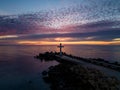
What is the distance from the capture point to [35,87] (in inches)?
741

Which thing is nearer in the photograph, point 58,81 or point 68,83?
point 68,83

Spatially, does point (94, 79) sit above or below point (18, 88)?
above

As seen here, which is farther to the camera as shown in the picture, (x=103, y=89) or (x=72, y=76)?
(x=72, y=76)

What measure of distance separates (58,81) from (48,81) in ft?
7.98

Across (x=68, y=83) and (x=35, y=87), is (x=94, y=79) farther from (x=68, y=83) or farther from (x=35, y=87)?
(x=35, y=87)

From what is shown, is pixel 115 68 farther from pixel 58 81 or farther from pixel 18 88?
pixel 18 88

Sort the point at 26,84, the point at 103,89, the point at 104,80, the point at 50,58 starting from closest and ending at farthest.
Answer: the point at 103,89 < the point at 104,80 < the point at 26,84 < the point at 50,58

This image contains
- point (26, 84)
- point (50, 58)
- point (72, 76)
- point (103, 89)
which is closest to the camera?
point (103, 89)

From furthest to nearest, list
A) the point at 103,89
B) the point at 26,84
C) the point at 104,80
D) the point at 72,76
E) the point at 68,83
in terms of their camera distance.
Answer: the point at 26,84 < the point at 72,76 < the point at 68,83 < the point at 104,80 < the point at 103,89

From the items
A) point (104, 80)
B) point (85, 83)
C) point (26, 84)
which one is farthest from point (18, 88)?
point (104, 80)

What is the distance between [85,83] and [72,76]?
357 centimetres

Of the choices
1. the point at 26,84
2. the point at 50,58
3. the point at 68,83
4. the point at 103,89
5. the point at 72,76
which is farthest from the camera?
the point at 50,58

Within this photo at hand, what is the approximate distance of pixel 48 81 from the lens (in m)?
20.2

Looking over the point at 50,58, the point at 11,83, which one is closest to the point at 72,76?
the point at 11,83
